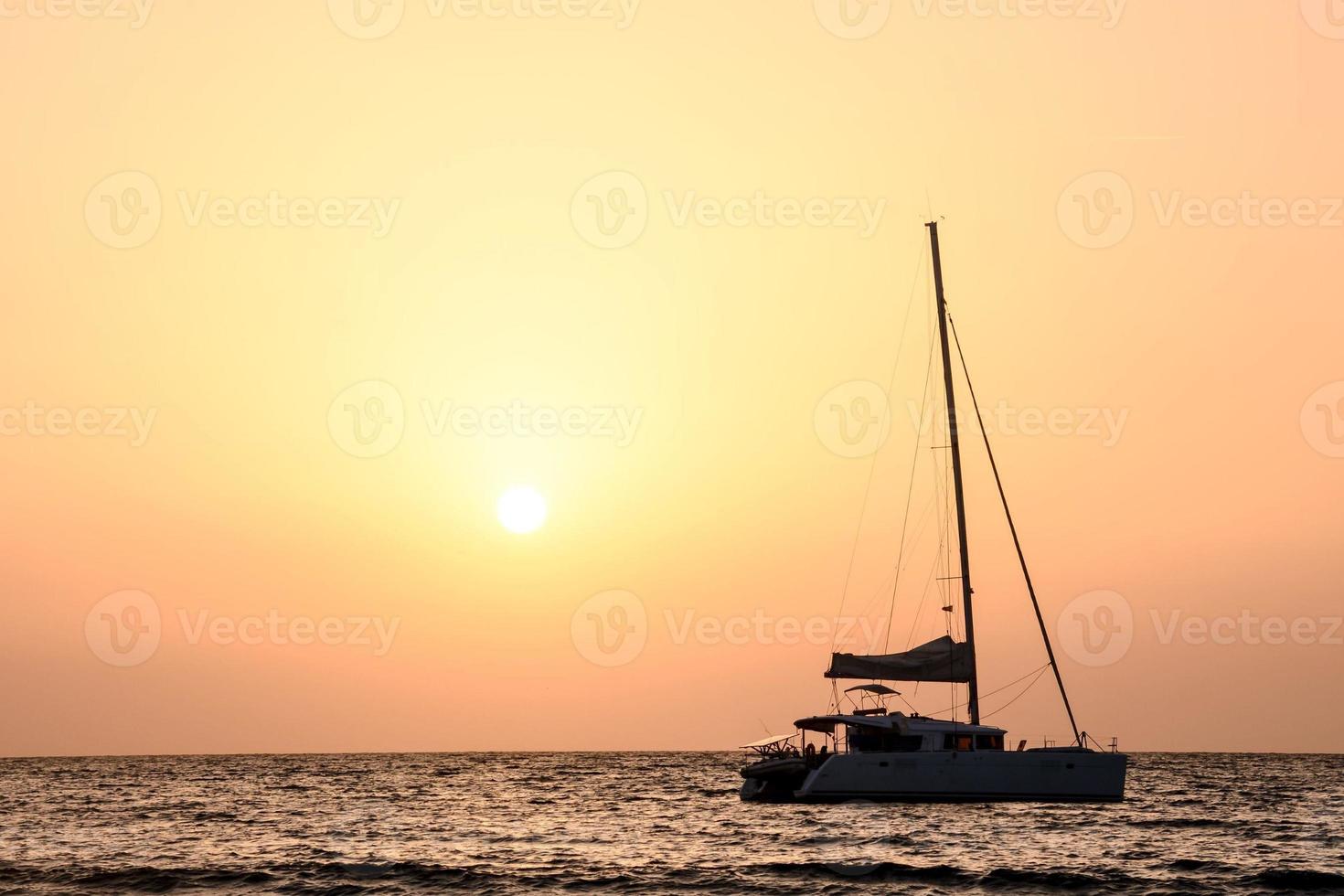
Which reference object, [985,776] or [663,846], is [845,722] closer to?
[985,776]

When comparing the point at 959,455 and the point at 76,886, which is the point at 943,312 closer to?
the point at 959,455

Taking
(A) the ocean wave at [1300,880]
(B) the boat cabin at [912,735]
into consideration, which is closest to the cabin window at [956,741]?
(B) the boat cabin at [912,735]

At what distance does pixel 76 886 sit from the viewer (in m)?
36.1

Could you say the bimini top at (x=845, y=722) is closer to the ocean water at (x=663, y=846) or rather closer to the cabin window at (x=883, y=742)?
the cabin window at (x=883, y=742)

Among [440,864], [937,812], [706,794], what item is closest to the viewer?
[440,864]

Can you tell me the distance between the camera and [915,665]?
165 feet

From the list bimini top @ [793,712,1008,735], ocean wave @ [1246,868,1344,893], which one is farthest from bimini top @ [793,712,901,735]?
ocean wave @ [1246,868,1344,893]

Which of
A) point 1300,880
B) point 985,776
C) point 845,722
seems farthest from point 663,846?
point 1300,880

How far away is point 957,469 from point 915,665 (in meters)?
7.40

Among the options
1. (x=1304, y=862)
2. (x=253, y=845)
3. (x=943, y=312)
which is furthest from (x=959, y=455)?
(x=253, y=845)

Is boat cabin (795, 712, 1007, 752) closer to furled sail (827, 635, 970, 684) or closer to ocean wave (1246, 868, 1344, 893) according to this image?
furled sail (827, 635, 970, 684)

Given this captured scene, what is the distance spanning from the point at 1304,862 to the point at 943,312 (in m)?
23.5

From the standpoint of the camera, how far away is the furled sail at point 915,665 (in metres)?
49.6

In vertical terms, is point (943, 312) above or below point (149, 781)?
above
